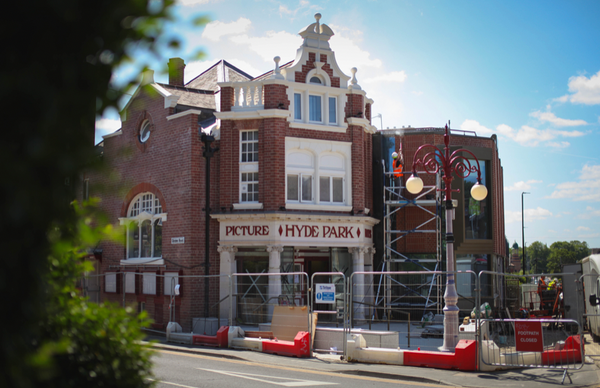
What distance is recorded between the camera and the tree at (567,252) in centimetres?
12610

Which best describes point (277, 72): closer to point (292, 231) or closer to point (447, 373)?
point (292, 231)

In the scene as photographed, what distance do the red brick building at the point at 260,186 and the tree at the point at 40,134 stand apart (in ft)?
59.1

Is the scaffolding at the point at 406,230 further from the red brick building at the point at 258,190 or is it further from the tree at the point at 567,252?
the tree at the point at 567,252

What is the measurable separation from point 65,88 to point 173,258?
20022 mm

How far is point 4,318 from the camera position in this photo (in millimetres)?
2484

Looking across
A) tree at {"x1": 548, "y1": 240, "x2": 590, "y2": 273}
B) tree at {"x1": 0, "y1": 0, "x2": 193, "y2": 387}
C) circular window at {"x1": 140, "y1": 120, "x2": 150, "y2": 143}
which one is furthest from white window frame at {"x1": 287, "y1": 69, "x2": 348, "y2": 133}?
tree at {"x1": 548, "y1": 240, "x2": 590, "y2": 273}

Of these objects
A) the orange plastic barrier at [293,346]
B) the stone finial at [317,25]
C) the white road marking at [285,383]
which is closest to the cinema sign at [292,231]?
the orange plastic barrier at [293,346]

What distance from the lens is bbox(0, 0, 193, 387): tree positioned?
2.35 metres

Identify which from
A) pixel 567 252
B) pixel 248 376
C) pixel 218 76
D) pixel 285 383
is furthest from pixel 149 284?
pixel 567 252

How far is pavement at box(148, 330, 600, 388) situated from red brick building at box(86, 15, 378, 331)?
21.8ft

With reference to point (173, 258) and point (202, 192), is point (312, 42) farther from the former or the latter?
point (173, 258)

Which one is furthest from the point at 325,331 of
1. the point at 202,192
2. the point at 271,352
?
the point at 202,192

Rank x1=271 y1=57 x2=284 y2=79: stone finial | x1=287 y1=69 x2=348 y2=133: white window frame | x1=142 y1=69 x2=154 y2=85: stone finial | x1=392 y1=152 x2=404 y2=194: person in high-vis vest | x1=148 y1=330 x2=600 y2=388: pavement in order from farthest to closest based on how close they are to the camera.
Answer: x1=392 y1=152 x2=404 y2=194: person in high-vis vest, x1=287 y1=69 x2=348 y2=133: white window frame, x1=271 y1=57 x2=284 y2=79: stone finial, x1=148 y1=330 x2=600 y2=388: pavement, x1=142 y1=69 x2=154 y2=85: stone finial

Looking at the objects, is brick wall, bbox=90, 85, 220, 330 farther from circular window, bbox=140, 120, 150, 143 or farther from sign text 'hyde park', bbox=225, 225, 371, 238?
sign text 'hyde park', bbox=225, 225, 371, 238
